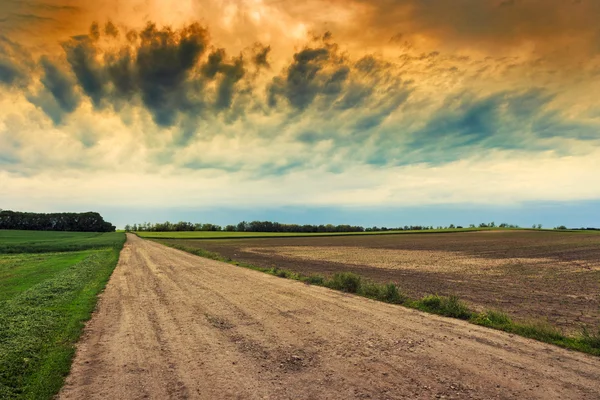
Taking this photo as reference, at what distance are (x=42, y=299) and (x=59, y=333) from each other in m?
6.19

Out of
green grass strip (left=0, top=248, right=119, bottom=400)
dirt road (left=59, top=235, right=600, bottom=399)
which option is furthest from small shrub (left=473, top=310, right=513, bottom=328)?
green grass strip (left=0, top=248, right=119, bottom=400)

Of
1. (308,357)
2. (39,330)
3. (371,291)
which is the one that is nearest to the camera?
(308,357)

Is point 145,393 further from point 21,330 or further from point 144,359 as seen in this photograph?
point 21,330

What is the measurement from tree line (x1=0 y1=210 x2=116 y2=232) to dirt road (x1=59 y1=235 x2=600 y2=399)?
658ft

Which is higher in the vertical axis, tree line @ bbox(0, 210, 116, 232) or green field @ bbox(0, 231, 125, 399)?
tree line @ bbox(0, 210, 116, 232)

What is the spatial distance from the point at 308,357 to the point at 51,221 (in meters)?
217

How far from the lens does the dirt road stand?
606cm

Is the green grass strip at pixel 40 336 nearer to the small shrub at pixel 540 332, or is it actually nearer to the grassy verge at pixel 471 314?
the grassy verge at pixel 471 314

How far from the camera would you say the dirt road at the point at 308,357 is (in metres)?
6.06

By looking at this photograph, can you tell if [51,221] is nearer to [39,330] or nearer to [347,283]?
[39,330]

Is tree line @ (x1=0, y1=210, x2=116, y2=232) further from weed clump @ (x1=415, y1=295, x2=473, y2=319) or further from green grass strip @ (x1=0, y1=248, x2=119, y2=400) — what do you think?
weed clump @ (x1=415, y1=295, x2=473, y2=319)

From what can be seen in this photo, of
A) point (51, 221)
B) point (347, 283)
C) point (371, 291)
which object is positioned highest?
point (51, 221)

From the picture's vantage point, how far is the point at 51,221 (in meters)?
174

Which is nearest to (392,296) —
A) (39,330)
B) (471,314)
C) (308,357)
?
(471,314)
